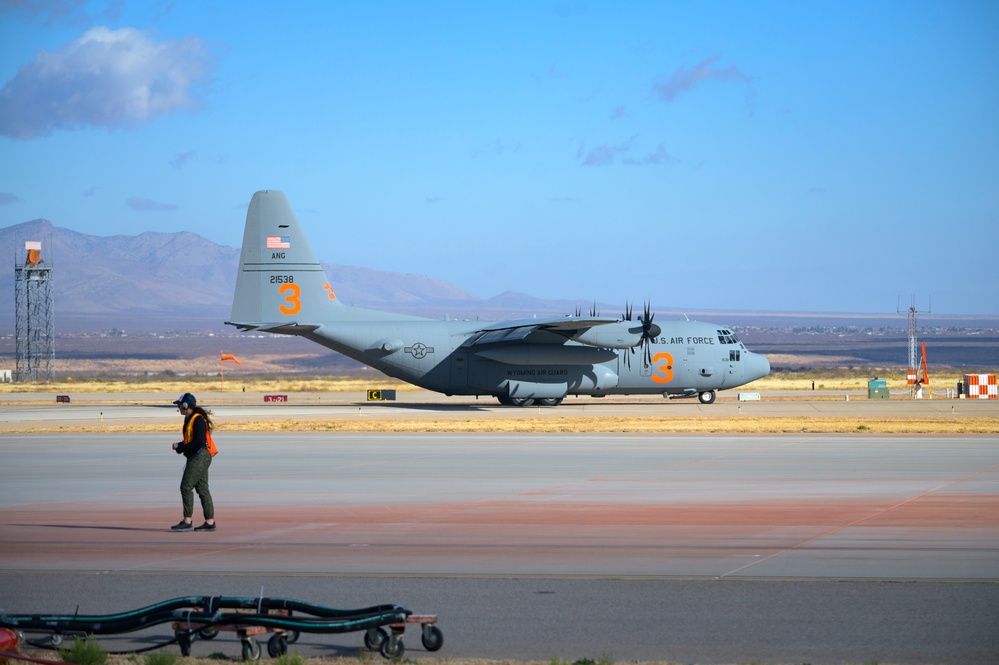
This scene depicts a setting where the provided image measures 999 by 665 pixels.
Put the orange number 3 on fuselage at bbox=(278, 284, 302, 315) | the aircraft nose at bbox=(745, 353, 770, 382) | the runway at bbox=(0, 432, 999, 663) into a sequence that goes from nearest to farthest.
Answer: the runway at bbox=(0, 432, 999, 663) < the orange number 3 on fuselage at bbox=(278, 284, 302, 315) < the aircraft nose at bbox=(745, 353, 770, 382)

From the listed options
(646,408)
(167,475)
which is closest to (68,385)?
(646,408)

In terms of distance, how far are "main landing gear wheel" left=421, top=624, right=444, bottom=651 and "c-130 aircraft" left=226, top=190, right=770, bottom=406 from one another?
125 feet

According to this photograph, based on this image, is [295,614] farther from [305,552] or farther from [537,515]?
[537,515]

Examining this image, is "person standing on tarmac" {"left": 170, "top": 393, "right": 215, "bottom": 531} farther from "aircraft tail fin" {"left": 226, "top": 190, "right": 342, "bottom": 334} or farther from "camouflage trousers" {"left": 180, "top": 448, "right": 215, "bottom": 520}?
"aircraft tail fin" {"left": 226, "top": 190, "right": 342, "bottom": 334}

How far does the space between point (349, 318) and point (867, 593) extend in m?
40.9

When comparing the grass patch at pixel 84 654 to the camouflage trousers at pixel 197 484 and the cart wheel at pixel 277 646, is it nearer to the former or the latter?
the cart wheel at pixel 277 646

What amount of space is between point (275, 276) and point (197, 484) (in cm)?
3330

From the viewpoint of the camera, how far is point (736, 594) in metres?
12.2

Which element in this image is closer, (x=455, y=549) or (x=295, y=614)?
(x=295, y=614)

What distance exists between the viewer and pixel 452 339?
5081 cm

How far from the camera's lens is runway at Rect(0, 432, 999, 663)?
35.0ft

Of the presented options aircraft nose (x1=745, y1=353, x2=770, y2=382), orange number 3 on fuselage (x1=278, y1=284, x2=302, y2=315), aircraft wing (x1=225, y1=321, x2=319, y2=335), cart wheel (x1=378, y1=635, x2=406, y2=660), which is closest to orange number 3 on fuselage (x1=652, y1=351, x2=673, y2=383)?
aircraft nose (x1=745, y1=353, x2=770, y2=382)

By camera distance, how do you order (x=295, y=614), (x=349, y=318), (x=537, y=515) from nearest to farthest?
(x=295, y=614)
(x=537, y=515)
(x=349, y=318)

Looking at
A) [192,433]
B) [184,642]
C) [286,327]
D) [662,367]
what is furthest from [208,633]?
[662,367]
